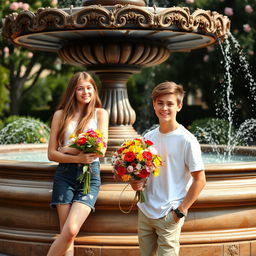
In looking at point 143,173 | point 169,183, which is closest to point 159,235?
point 169,183

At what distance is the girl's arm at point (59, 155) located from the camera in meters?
4.77

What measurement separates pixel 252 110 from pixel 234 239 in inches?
764

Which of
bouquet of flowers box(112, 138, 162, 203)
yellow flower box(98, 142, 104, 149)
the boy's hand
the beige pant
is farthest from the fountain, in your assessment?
bouquet of flowers box(112, 138, 162, 203)

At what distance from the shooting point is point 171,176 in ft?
13.5

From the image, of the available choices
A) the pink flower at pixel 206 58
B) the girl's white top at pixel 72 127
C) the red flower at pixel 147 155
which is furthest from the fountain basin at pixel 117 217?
the pink flower at pixel 206 58

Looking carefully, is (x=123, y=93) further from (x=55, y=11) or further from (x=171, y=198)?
(x=171, y=198)

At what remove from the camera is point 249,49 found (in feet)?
73.9

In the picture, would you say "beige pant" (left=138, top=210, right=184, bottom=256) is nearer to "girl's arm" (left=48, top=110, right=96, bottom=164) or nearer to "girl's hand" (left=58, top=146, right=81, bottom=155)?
"girl's arm" (left=48, top=110, right=96, bottom=164)

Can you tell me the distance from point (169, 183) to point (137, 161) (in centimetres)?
33

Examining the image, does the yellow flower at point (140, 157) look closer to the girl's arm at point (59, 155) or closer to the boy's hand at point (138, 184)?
the boy's hand at point (138, 184)

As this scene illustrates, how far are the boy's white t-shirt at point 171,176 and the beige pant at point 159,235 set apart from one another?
54 millimetres

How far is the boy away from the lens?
4.01 metres

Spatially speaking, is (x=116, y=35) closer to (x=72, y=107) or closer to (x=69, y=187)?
(x=72, y=107)

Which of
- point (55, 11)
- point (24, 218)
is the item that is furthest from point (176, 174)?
point (55, 11)
